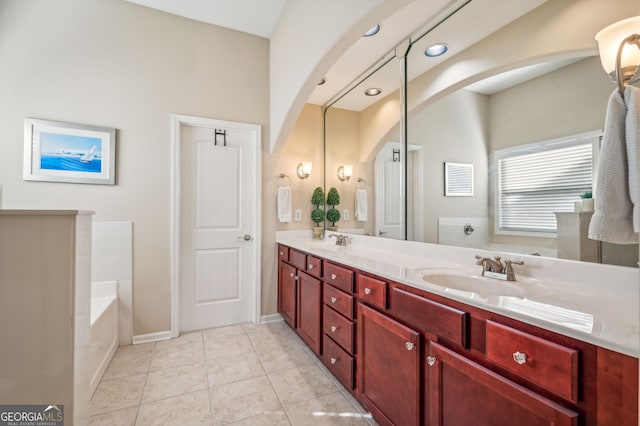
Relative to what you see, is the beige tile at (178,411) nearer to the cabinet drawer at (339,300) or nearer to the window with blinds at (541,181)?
the cabinet drawer at (339,300)

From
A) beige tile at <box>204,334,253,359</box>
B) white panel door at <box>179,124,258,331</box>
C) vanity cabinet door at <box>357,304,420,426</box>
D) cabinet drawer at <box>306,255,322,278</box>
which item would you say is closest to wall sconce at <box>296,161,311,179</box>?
white panel door at <box>179,124,258,331</box>

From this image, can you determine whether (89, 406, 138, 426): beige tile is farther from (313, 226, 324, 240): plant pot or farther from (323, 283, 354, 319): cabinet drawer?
(313, 226, 324, 240): plant pot

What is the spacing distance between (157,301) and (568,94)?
3.29 metres

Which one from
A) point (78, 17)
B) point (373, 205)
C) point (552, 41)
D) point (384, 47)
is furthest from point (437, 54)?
point (78, 17)

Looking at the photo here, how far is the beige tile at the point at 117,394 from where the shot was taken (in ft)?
5.75

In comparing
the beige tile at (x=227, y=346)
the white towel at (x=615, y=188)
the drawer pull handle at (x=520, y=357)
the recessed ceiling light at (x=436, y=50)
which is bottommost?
the beige tile at (x=227, y=346)

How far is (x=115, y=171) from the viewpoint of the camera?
99.3 inches

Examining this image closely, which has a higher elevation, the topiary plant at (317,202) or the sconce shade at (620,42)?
the sconce shade at (620,42)

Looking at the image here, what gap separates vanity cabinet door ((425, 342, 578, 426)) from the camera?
82cm

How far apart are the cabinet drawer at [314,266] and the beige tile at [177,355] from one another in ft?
3.74

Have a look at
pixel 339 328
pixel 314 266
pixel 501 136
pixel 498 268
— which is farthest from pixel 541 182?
pixel 314 266

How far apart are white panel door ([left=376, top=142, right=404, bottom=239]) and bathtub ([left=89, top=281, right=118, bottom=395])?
87.1 inches

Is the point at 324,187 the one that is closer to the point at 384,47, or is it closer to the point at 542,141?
the point at 384,47

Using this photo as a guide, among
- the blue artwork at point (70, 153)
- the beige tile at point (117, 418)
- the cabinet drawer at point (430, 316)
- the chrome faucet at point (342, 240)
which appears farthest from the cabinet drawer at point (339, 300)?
the blue artwork at point (70, 153)
